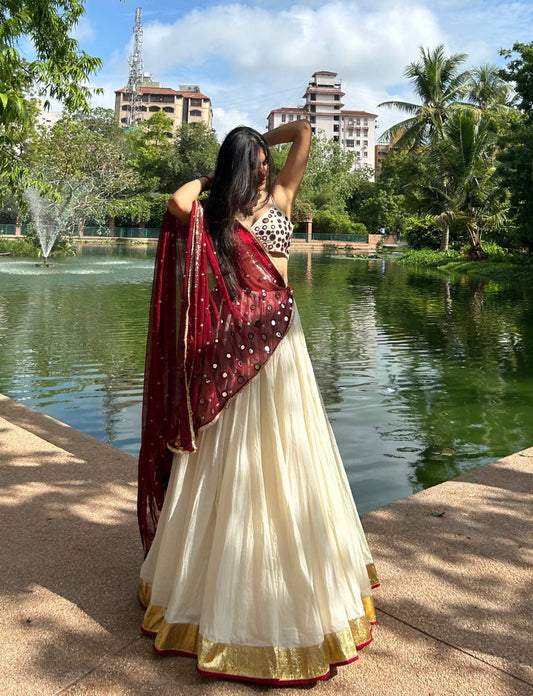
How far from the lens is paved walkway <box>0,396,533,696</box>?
203 centimetres

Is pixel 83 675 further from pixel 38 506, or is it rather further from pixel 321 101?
pixel 321 101

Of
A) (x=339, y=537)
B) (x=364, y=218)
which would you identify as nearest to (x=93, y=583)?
(x=339, y=537)

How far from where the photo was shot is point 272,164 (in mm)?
2307

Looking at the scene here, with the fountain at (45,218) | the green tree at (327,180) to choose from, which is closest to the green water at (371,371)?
the fountain at (45,218)

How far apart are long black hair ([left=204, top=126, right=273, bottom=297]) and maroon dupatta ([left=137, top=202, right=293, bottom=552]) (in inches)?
1.3

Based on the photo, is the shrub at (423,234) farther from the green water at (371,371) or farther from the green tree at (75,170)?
the green water at (371,371)

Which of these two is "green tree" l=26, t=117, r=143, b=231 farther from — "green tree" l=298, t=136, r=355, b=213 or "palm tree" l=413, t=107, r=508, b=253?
"green tree" l=298, t=136, r=355, b=213

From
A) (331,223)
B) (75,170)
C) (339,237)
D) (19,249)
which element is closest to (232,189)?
(75,170)

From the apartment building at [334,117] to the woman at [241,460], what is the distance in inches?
3864

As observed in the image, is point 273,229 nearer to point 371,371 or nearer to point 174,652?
point 174,652

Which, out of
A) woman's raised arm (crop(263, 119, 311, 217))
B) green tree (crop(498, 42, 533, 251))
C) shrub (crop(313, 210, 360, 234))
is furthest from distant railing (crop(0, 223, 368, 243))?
woman's raised arm (crop(263, 119, 311, 217))

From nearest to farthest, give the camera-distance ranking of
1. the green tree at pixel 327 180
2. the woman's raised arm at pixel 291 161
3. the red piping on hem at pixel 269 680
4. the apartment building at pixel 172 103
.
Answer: the red piping on hem at pixel 269 680, the woman's raised arm at pixel 291 161, the green tree at pixel 327 180, the apartment building at pixel 172 103

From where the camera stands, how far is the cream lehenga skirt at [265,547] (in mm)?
2016

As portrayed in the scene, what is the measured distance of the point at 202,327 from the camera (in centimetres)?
221
